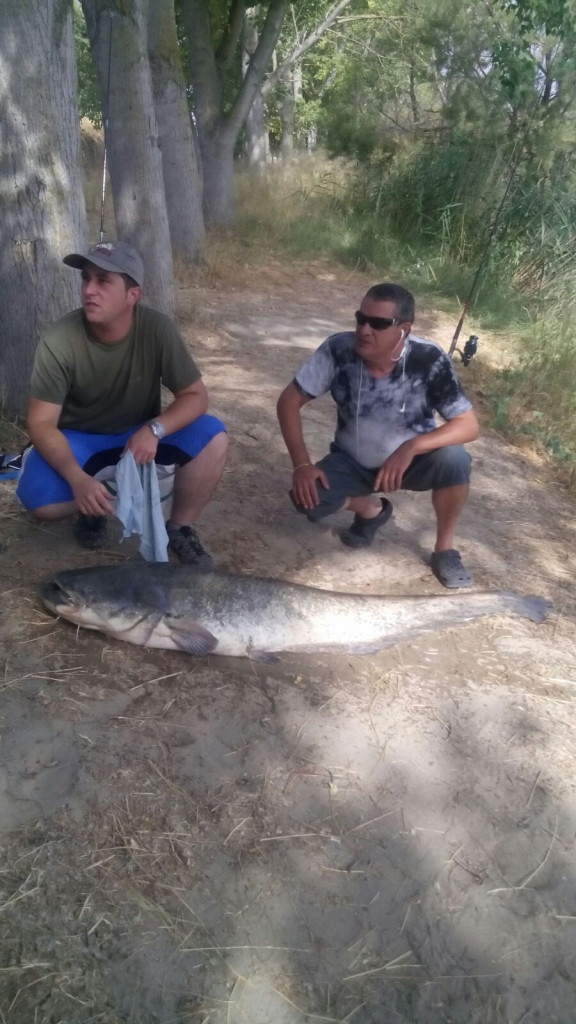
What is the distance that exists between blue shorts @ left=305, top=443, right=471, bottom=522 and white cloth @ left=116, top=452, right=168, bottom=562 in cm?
85

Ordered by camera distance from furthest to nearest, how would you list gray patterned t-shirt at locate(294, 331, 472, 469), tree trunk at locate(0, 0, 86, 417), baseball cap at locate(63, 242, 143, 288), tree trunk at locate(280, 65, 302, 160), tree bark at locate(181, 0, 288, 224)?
tree trunk at locate(280, 65, 302, 160) → tree bark at locate(181, 0, 288, 224) → tree trunk at locate(0, 0, 86, 417) → gray patterned t-shirt at locate(294, 331, 472, 469) → baseball cap at locate(63, 242, 143, 288)

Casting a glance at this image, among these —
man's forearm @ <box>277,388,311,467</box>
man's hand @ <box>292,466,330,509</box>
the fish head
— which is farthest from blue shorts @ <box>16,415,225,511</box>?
the fish head

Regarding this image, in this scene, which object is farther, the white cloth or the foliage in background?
the foliage in background

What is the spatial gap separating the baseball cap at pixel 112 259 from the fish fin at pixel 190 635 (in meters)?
1.56

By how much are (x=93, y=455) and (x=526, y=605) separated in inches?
87.9

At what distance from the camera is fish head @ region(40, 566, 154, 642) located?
325cm

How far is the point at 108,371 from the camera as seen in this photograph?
3768 millimetres

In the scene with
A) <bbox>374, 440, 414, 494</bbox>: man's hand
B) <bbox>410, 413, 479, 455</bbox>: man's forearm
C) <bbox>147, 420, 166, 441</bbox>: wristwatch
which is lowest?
<bbox>374, 440, 414, 494</bbox>: man's hand

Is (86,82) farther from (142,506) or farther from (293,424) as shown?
(142,506)

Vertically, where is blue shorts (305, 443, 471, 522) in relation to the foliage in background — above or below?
below

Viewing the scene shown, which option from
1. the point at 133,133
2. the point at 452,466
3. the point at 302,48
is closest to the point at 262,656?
the point at 452,466

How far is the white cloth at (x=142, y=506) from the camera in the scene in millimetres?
3559

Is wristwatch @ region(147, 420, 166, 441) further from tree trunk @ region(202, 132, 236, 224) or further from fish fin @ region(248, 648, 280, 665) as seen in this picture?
tree trunk @ region(202, 132, 236, 224)

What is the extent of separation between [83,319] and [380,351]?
1.41 meters
